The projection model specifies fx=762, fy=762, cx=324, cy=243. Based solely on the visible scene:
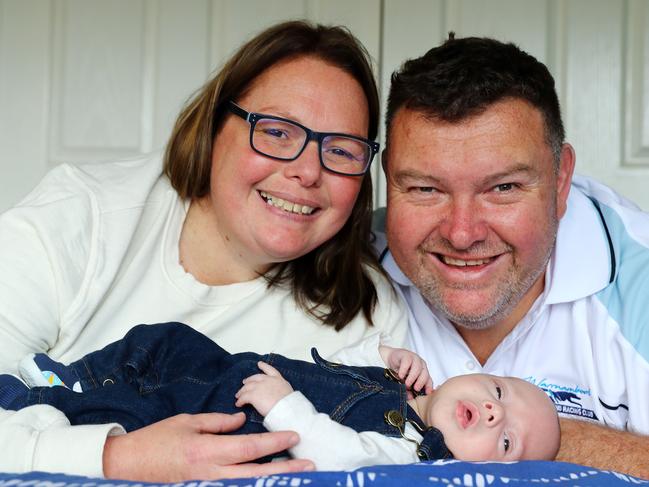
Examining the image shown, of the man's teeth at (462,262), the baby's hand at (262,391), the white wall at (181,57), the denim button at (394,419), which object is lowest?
the denim button at (394,419)

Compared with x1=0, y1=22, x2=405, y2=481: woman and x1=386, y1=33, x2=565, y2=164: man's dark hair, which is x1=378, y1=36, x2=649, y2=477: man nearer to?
x1=386, y1=33, x2=565, y2=164: man's dark hair

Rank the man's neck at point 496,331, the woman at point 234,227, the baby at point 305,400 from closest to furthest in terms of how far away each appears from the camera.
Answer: the baby at point 305,400 → the woman at point 234,227 → the man's neck at point 496,331

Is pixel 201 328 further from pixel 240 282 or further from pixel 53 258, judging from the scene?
pixel 53 258

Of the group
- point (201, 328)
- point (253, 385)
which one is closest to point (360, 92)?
point (201, 328)

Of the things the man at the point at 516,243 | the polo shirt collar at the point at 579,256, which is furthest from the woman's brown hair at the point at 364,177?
the polo shirt collar at the point at 579,256

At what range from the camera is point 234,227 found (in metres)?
1.72

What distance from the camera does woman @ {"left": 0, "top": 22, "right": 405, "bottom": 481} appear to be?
156 cm

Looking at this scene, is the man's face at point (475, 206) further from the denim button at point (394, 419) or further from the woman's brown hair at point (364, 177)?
the denim button at point (394, 419)

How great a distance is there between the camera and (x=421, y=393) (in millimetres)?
1634

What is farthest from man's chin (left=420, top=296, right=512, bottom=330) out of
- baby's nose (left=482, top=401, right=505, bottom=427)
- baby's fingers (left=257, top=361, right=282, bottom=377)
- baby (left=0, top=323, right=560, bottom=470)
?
baby's fingers (left=257, top=361, right=282, bottom=377)

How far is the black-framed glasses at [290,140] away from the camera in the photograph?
166 cm

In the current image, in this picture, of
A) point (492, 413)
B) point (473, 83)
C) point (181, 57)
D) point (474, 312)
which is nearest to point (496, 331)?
point (474, 312)

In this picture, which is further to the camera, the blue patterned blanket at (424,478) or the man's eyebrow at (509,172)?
the man's eyebrow at (509,172)

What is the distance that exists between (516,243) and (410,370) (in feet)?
1.26
